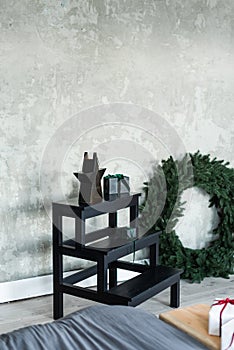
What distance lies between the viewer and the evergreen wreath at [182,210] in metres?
3.94

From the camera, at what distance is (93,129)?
3809mm

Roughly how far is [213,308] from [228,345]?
0.67ft

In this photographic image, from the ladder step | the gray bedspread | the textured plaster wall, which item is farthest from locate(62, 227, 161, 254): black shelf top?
the gray bedspread

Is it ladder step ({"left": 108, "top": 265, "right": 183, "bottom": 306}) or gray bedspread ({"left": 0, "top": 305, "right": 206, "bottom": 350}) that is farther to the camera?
ladder step ({"left": 108, "top": 265, "right": 183, "bottom": 306})

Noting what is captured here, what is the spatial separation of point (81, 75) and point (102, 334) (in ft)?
7.45

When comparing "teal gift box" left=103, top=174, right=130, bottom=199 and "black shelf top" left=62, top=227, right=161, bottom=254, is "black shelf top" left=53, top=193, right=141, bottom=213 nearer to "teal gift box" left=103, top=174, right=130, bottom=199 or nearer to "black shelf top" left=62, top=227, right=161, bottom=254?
"teal gift box" left=103, top=174, right=130, bottom=199

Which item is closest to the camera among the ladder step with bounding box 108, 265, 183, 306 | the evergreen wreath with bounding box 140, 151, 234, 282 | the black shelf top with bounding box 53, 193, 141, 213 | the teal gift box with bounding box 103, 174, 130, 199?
the ladder step with bounding box 108, 265, 183, 306

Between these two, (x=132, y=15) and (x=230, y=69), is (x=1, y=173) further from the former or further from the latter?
(x=230, y=69)

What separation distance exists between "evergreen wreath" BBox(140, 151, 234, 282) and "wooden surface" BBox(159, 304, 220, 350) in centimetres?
161

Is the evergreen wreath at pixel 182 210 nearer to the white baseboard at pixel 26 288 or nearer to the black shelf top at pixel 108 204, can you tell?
the black shelf top at pixel 108 204

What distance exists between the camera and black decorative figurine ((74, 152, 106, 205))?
127 inches

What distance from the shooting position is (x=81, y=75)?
146 inches

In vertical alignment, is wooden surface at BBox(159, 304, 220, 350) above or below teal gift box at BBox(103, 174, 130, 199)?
below

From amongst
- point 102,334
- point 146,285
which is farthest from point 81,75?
point 102,334
